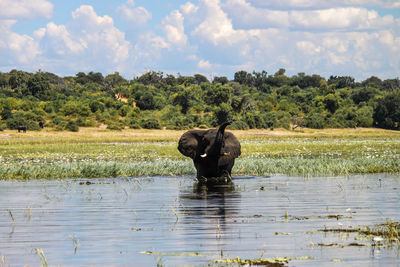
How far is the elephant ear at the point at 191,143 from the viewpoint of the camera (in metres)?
21.7

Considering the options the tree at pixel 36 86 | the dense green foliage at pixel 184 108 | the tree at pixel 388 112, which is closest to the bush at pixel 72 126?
the dense green foliage at pixel 184 108

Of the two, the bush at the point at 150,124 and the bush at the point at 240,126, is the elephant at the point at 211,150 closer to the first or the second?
the bush at the point at 150,124

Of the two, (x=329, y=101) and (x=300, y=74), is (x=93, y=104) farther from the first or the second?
(x=300, y=74)

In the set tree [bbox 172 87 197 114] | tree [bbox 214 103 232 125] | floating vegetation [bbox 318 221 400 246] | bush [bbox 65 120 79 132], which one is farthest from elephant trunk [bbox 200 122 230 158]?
tree [bbox 172 87 197 114]

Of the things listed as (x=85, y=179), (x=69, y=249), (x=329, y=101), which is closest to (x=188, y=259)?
(x=69, y=249)

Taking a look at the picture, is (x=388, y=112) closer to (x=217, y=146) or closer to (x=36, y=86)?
(x=36, y=86)

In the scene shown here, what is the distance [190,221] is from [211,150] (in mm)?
8029

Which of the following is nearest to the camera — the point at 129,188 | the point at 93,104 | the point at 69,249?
the point at 69,249

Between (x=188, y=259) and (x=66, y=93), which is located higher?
(x=66, y=93)

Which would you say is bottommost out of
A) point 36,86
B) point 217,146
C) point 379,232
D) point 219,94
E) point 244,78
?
point 379,232

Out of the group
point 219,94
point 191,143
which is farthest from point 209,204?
point 219,94

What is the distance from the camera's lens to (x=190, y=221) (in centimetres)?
1287

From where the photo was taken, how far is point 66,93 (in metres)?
91.2

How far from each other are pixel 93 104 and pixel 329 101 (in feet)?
118
